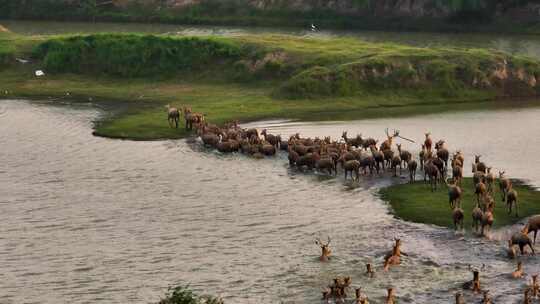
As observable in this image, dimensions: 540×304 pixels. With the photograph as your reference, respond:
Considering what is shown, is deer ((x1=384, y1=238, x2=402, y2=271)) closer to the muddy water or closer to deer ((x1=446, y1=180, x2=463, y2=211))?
the muddy water

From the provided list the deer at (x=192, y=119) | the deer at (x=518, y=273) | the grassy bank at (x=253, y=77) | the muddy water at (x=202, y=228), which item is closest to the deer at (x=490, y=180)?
the muddy water at (x=202, y=228)

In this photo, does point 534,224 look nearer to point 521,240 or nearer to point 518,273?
point 521,240

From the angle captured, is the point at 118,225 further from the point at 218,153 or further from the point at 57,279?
the point at 218,153

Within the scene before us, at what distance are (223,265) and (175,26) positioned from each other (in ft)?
239

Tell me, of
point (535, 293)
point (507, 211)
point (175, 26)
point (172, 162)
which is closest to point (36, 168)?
point (172, 162)

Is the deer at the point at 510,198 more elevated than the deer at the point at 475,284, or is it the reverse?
the deer at the point at 510,198

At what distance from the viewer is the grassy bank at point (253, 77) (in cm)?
6159

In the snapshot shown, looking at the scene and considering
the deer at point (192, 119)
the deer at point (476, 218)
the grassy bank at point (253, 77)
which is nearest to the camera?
the deer at point (476, 218)

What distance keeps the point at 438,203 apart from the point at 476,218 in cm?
413

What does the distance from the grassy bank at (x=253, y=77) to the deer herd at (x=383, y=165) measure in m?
5.26

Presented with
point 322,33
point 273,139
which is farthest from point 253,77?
point 322,33

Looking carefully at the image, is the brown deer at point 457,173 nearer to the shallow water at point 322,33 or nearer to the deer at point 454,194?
the deer at point 454,194

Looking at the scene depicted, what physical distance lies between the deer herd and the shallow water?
35033mm

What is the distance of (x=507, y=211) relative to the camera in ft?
129
